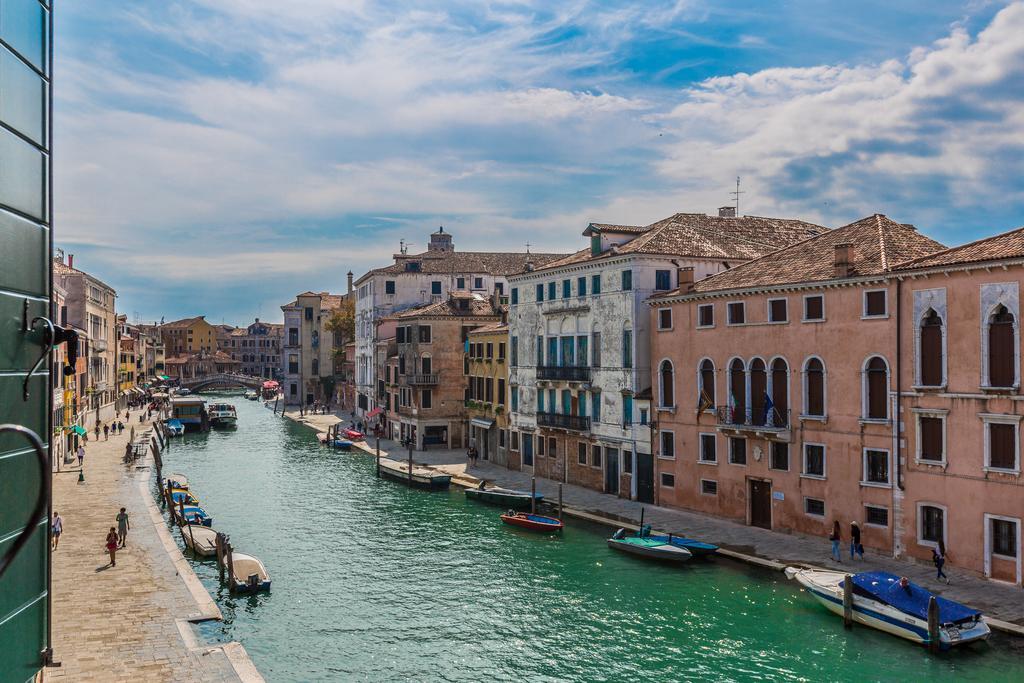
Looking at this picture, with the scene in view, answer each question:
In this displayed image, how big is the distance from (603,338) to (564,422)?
4.80 metres

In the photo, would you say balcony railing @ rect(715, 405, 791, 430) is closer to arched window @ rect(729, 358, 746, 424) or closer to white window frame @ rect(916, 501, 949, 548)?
arched window @ rect(729, 358, 746, 424)

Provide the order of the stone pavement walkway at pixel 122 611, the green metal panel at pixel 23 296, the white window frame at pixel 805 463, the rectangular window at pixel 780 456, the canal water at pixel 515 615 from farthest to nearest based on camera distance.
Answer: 1. the rectangular window at pixel 780 456
2. the white window frame at pixel 805 463
3. the canal water at pixel 515 615
4. the stone pavement walkway at pixel 122 611
5. the green metal panel at pixel 23 296

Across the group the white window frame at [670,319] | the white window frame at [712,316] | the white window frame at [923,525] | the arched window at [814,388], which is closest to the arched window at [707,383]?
the white window frame at [712,316]

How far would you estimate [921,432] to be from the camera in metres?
24.1

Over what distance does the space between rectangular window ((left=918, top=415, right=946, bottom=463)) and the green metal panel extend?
21.7 meters

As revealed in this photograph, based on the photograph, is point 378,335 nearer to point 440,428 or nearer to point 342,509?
point 440,428

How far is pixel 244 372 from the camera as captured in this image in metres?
170

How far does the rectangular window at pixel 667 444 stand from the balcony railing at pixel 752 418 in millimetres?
2921

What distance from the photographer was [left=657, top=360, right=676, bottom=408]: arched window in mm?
33281

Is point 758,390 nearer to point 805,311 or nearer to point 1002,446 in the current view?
point 805,311

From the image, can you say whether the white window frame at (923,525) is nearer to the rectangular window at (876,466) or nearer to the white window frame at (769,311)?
the rectangular window at (876,466)

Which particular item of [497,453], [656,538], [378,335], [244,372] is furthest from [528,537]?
[244,372]

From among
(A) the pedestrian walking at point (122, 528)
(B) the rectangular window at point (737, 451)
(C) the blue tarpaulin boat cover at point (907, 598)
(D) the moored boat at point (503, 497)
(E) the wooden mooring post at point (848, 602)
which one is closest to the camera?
(C) the blue tarpaulin boat cover at point (907, 598)

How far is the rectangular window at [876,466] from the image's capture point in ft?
82.5
